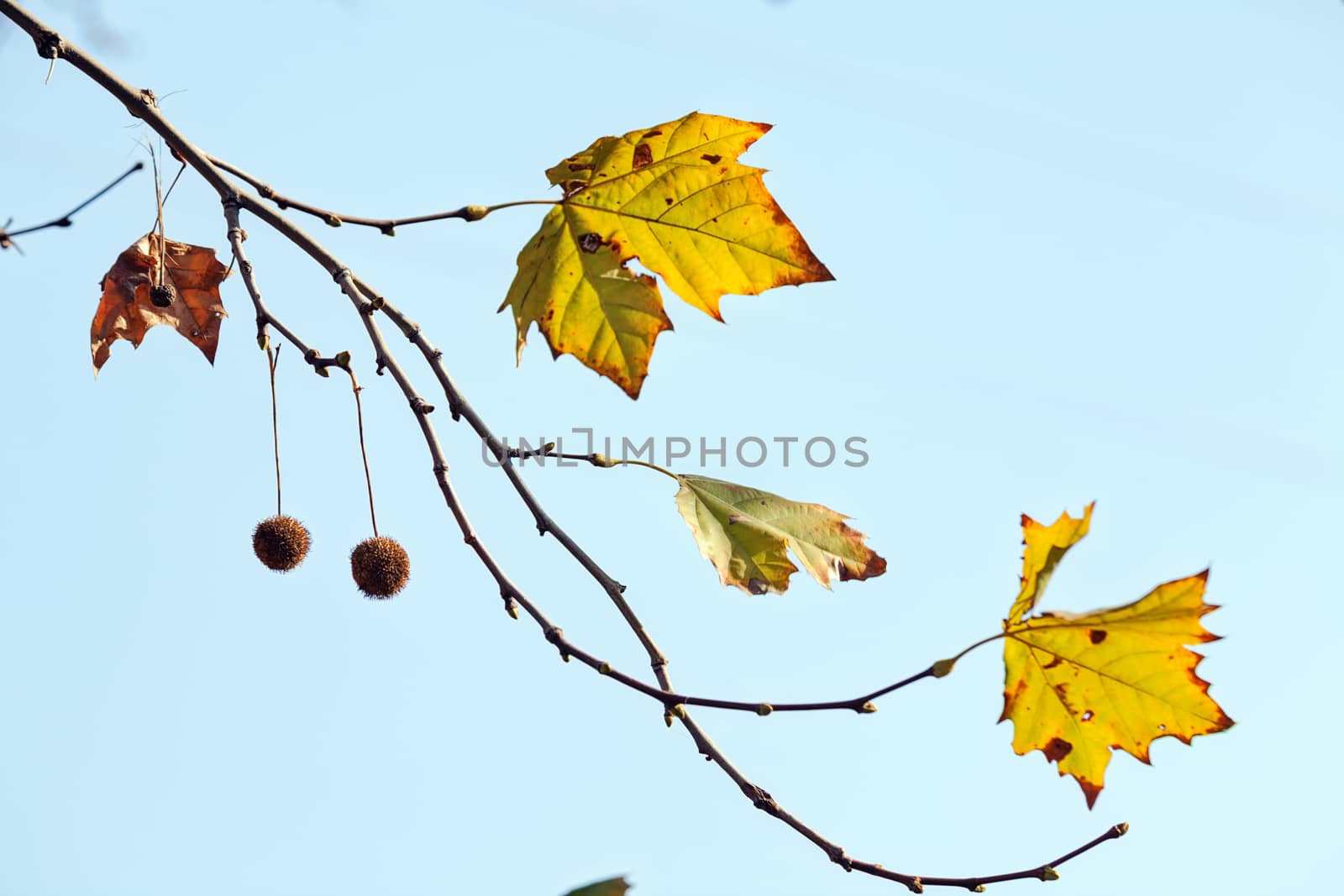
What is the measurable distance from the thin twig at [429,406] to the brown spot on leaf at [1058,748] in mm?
128

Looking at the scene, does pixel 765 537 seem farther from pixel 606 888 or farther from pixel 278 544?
pixel 278 544

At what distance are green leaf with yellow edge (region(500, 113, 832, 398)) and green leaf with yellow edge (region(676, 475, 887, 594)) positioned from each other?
263mm

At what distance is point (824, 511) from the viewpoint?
5.56 feet

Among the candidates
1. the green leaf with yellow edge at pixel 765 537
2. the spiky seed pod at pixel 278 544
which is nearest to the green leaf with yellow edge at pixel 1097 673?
the green leaf with yellow edge at pixel 765 537

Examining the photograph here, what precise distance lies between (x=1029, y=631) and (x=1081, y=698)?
0.49ft

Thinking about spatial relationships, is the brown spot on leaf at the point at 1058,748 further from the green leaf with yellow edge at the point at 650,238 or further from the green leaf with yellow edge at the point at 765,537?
the green leaf with yellow edge at the point at 650,238

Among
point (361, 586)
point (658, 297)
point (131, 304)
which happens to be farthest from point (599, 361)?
point (131, 304)

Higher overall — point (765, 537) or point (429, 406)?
→ point (429, 406)

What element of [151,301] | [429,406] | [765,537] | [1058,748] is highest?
[151,301]

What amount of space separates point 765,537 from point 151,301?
3.99 feet

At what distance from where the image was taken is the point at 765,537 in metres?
1.62

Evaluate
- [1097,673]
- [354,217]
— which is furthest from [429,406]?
[1097,673]

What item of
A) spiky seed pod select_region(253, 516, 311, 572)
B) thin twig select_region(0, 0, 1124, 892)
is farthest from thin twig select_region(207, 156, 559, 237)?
spiky seed pod select_region(253, 516, 311, 572)

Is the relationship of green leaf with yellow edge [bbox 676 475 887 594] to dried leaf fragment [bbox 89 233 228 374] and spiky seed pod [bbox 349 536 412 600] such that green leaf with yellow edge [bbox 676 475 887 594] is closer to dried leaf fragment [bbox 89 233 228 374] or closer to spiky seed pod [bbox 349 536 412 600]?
spiky seed pod [bbox 349 536 412 600]
